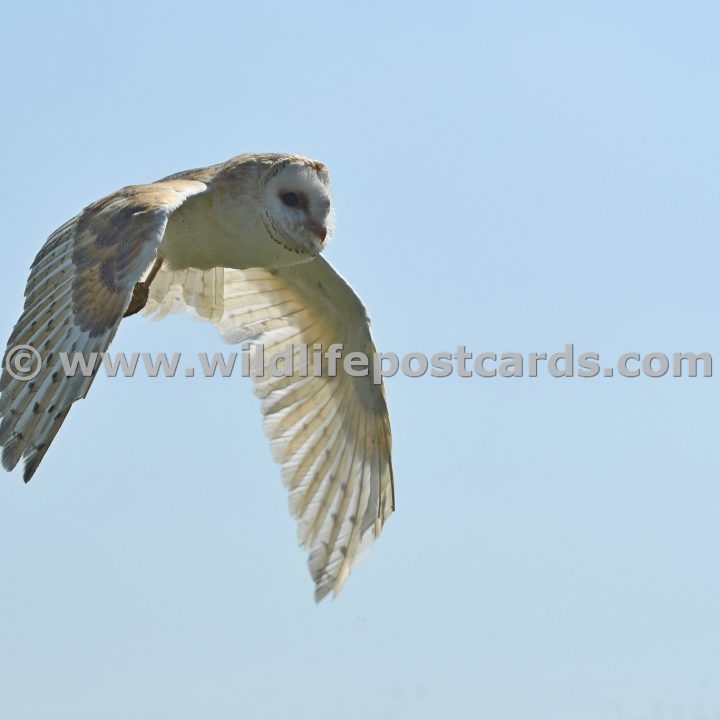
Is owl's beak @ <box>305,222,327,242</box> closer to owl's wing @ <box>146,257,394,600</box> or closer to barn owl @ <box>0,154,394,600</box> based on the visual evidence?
barn owl @ <box>0,154,394,600</box>

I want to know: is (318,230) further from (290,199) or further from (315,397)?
(315,397)

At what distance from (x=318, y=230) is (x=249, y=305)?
66.7 inches

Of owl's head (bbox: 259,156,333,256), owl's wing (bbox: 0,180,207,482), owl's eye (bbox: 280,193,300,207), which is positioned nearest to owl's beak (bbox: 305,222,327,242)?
owl's head (bbox: 259,156,333,256)

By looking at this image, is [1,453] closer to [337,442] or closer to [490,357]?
[337,442]

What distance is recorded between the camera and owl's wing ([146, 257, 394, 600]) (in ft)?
35.9

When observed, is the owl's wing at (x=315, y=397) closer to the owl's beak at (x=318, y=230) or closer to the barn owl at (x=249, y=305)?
the barn owl at (x=249, y=305)

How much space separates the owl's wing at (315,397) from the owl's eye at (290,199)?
1.22m

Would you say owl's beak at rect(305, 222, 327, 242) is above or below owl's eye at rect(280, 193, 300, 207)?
below

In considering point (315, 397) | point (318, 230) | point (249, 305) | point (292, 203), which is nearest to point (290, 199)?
point (292, 203)

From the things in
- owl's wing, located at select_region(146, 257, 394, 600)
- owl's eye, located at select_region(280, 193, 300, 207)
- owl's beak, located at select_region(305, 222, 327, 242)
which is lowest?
owl's wing, located at select_region(146, 257, 394, 600)

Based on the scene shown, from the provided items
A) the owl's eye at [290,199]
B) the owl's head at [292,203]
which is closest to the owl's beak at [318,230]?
the owl's head at [292,203]

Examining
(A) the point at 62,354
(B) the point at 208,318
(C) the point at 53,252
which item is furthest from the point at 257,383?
(A) the point at 62,354

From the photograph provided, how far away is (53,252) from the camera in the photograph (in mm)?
9234

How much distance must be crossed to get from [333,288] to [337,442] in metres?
1.06
